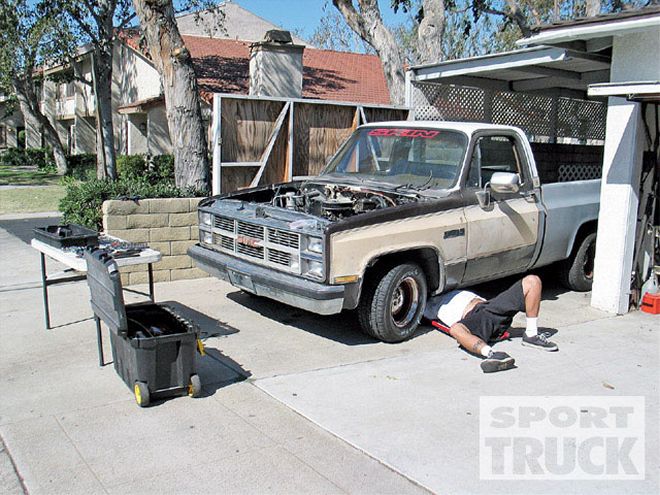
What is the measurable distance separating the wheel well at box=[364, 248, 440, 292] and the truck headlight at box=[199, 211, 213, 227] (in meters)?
1.81

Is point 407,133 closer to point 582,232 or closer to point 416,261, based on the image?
point 416,261

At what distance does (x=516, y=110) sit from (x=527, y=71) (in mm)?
2196

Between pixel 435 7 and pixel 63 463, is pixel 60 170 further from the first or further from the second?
pixel 63 463

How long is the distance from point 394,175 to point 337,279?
1833 millimetres

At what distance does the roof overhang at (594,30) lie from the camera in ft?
20.5

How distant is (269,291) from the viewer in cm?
590

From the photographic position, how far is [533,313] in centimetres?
594

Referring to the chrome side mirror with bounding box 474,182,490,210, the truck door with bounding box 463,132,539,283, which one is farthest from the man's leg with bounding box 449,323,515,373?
the chrome side mirror with bounding box 474,182,490,210

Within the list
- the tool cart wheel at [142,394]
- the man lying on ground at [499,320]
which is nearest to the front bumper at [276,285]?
the man lying on ground at [499,320]

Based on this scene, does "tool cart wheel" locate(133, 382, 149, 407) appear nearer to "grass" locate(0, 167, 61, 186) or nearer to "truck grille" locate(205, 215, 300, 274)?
"truck grille" locate(205, 215, 300, 274)

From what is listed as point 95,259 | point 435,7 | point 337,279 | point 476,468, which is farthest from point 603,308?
point 435,7

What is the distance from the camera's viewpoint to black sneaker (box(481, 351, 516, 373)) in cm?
542

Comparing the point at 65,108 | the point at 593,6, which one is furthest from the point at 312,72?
the point at 65,108

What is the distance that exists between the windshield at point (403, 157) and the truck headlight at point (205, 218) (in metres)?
1.43
